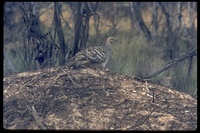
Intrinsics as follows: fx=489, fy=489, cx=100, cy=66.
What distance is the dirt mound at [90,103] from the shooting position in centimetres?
714

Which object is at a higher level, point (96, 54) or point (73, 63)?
point (96, 54)

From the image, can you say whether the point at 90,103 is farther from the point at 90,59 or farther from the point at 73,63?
the point at 90,59

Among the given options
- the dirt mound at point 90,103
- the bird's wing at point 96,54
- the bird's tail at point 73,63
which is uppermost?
the bird's wing at point 96,54

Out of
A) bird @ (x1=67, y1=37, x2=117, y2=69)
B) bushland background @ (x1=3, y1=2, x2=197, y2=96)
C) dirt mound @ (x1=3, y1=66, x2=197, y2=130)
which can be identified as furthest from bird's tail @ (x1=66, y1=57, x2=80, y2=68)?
bushland background @ (x1=3, y1=2, x2=197, y2=96)

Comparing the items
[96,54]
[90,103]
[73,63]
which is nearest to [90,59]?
[96,54]

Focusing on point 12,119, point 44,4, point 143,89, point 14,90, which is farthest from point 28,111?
point 44,4

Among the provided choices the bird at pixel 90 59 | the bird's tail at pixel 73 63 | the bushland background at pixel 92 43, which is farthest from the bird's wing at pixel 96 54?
the bushland background at pixel 92 43

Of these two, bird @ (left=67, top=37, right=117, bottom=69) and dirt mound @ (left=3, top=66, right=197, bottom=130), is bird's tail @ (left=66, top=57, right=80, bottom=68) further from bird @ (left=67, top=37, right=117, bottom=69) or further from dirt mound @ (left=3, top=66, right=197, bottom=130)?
dirt mound @ (left=3, top=66, right=197, bottom=130)

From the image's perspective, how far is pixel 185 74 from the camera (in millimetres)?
10945

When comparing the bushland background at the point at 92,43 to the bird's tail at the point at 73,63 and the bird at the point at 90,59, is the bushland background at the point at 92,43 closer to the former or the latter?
the bird at the point at 90,59

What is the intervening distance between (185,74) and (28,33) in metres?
3.62

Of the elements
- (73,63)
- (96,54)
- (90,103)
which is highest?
(96,54)

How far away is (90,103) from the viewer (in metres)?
7.61

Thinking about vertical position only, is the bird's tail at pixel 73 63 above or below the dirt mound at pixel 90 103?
above
